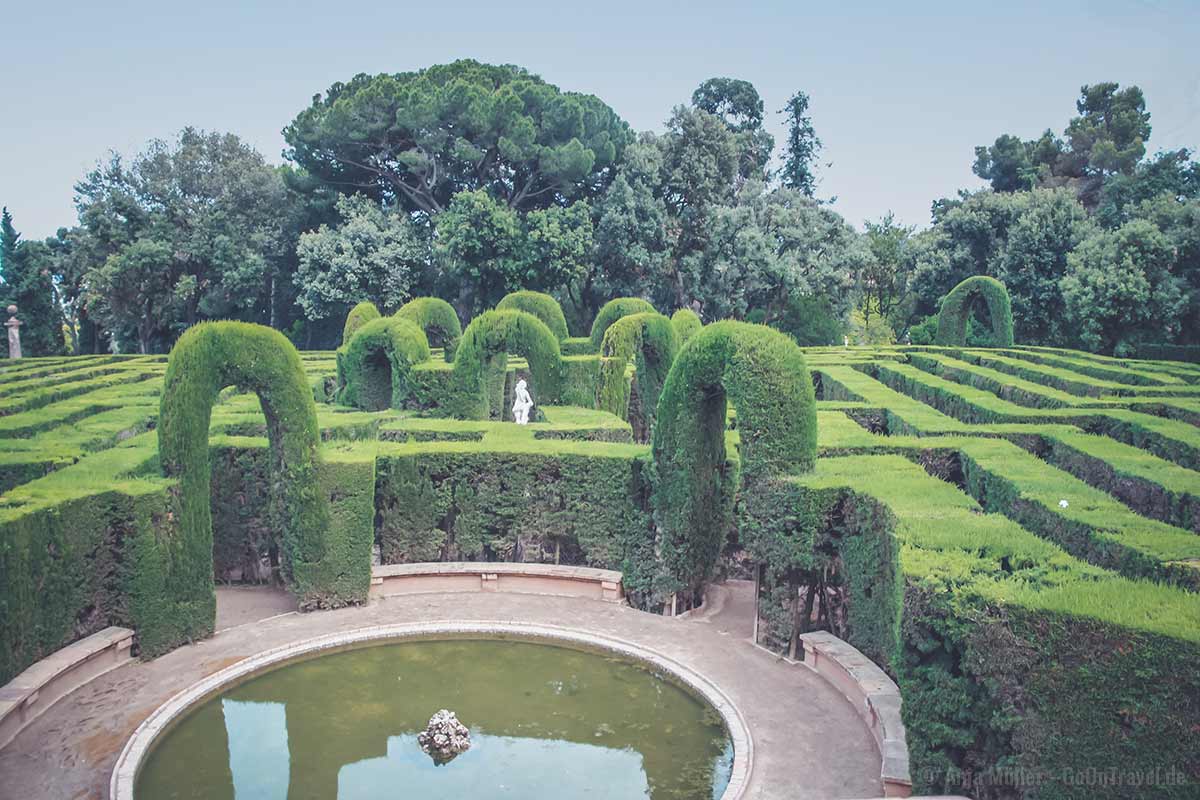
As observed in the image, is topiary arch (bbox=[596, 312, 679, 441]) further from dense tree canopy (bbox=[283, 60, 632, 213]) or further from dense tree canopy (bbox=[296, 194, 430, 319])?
dense tree canopy (bbox=[283, 60, 632, 213])

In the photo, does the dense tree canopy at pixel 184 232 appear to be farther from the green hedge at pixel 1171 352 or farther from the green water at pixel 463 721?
the green hedge at pixel 1171 352

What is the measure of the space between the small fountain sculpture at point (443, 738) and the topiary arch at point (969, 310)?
3349 centimetres

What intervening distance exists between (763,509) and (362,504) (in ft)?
20.8

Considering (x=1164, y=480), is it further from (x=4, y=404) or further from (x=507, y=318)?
(x=4, y=404)

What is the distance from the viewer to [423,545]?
15.2 meters

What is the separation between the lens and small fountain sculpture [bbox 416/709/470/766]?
962 centimetres

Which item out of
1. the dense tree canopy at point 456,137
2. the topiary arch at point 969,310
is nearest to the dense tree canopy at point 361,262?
the dense tree canopy at point 456,137

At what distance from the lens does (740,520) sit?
12.6m

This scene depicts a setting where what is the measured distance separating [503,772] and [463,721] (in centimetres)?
129

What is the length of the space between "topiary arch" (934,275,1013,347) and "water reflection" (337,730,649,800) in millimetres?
32655

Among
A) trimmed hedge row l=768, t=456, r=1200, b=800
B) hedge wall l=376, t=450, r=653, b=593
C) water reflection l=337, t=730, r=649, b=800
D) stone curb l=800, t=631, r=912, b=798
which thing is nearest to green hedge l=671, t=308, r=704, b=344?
hedge wall l=376, t=450, r=653, b=593

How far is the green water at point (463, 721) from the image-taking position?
909 cm

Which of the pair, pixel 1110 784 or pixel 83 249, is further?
pixel 83 249

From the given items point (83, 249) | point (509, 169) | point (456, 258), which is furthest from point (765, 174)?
point (83, 249)
